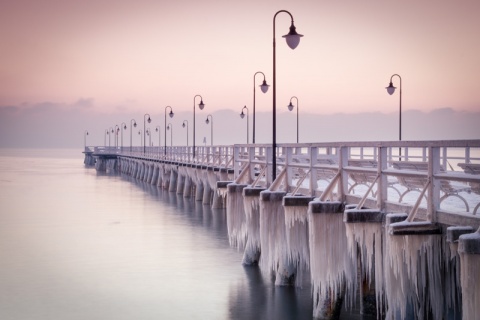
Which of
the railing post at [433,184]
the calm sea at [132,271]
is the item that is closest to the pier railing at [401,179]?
the railing post at [433,184]

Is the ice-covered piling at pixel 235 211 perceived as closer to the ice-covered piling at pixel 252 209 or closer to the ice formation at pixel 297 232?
the ice-covered piling at pixel 252 209

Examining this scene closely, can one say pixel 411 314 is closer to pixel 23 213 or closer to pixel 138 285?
pixel 138 285

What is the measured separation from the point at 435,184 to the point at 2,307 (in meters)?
10.1

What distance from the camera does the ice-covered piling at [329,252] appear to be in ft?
39.7

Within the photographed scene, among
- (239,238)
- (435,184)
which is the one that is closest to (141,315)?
(239,238)

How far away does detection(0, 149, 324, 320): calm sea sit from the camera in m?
15.1

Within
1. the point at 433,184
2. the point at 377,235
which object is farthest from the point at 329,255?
the point at 433,184

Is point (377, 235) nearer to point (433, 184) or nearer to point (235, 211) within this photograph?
point (433, 184)

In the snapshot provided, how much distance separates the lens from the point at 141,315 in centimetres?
1452

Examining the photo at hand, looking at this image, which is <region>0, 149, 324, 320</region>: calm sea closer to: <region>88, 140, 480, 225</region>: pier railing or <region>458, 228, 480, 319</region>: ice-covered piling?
<region>88, 140, 480, 225</region>: pier railing

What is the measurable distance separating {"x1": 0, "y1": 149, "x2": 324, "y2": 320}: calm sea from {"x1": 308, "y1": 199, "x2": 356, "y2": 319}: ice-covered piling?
1787mm

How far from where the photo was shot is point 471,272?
7594 millimetres

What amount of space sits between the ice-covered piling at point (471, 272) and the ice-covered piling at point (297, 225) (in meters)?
6.69

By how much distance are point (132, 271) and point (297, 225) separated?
281 inches
